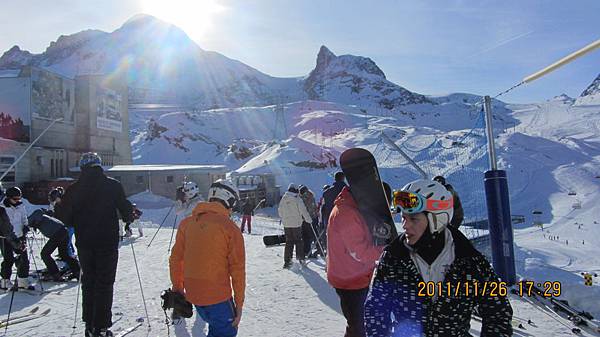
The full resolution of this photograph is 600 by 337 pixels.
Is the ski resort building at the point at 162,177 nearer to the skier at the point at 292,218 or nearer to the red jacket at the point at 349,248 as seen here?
the skier at the point at 292,218

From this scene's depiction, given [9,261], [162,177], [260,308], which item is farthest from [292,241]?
[162,177]

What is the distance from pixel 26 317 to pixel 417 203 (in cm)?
621

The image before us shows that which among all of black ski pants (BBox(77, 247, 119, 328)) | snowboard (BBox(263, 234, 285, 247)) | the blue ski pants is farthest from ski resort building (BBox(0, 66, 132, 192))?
the blue ski pants

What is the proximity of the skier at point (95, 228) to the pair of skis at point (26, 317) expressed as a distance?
1.92 metres

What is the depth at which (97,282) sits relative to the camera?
4.70m

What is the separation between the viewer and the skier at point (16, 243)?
7152 millimetres

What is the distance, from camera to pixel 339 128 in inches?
3246

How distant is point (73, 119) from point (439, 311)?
43164 mm

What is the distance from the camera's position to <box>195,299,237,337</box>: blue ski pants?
346 cm

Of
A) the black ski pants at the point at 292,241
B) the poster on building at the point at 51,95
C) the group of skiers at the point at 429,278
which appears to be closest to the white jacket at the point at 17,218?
the black ski pants at the point at 292,241

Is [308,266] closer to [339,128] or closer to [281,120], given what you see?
[339,128]

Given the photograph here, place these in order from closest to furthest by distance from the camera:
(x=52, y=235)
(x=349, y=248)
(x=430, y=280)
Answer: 1. (x=430, y=280)
2. (x=349, y=248)
3. (x=52, y=235)

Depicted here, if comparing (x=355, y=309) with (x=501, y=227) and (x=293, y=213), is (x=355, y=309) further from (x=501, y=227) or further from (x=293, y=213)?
(x=293, y=213)

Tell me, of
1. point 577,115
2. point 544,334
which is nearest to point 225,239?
point 544,334
